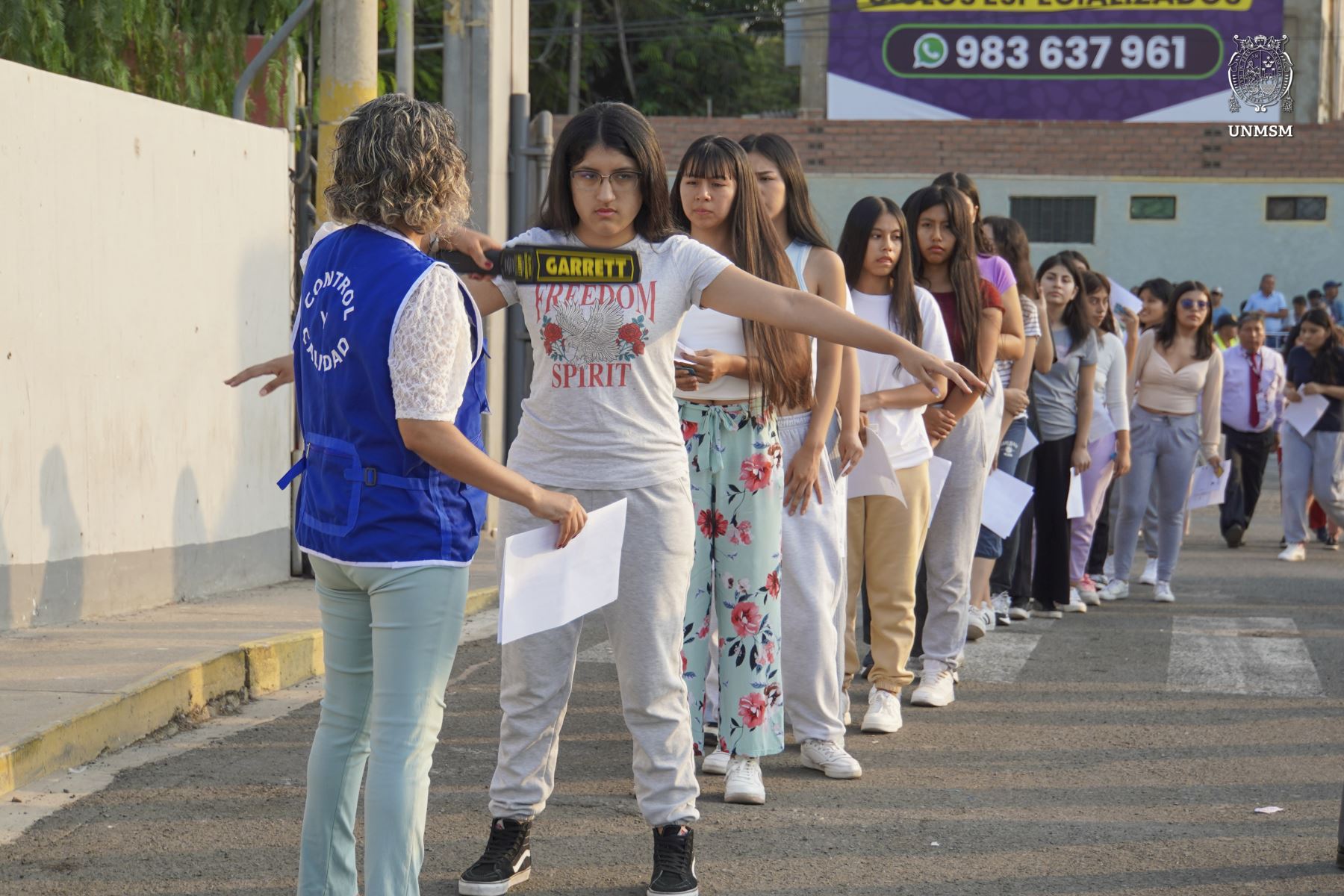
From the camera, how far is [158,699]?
19.7 ft

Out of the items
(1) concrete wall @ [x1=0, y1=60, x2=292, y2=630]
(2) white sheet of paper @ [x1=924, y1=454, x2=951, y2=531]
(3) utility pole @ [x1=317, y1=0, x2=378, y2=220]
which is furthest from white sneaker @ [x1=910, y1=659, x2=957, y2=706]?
(3) utility pole @ [x1=317, y1=0, x2=378, y2=220]

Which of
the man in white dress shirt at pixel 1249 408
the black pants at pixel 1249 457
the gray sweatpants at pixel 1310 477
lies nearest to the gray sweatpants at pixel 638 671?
the gray sweatpants at pixel 1310 477

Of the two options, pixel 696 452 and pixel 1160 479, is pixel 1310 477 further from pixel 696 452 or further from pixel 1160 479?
pixel 696 452

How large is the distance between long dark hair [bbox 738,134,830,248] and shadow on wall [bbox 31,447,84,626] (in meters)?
3.59

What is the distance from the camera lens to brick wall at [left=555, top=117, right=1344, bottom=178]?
101 feet

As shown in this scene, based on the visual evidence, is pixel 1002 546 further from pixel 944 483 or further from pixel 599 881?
pixel 599 881

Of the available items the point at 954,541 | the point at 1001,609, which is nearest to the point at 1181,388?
the point at 1001,609

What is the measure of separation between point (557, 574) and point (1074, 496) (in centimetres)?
629

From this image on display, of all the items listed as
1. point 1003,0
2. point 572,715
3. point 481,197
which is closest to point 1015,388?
point 572,715

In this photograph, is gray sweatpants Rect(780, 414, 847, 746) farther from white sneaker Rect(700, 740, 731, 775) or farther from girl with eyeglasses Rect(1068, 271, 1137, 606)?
girl with eyeglasses Rect(1068, 271, 1137, 606)

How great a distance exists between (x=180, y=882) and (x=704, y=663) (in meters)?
1.80

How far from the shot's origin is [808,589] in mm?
5504

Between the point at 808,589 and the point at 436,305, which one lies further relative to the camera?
the point at 808,589

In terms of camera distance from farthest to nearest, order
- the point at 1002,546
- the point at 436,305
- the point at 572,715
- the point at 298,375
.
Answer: the point at 1002,546, the point at 572,715, the point at 298,375, the point at 436,305
